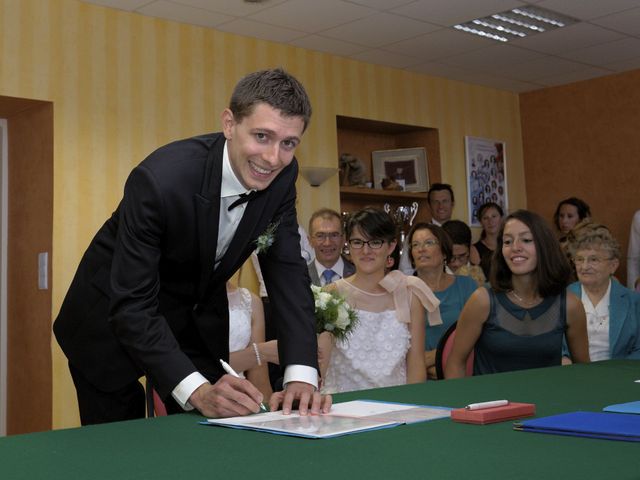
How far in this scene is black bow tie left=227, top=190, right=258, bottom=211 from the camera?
196 cm

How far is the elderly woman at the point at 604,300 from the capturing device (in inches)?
133

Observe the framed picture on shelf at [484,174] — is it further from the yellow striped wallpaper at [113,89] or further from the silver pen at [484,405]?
the silver pen at [484,405]

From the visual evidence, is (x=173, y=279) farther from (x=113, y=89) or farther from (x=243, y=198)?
(x=113, y=89)

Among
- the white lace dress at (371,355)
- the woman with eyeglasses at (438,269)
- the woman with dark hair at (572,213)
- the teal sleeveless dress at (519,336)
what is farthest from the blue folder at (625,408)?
the woman with dark hair at (572,213)

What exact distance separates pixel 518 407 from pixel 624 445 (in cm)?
32

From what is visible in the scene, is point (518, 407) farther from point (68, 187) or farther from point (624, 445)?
point (68, 187)

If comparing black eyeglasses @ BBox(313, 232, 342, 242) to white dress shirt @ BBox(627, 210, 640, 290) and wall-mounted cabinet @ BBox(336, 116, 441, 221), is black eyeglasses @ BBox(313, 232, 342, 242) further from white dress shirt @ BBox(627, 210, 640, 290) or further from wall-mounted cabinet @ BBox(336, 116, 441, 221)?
white dress shirt @ BBox(627, 210, 640, 290)

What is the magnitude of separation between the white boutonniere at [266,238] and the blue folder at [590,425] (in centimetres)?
79

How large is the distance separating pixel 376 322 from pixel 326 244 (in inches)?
58.5

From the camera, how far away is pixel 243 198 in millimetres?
1969

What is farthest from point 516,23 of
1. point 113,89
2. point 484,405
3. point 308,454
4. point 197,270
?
A: point 308,454

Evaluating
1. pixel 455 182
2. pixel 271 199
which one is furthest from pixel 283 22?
pixel 271 199

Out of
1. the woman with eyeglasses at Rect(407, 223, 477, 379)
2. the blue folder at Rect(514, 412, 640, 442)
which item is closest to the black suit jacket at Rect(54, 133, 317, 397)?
the blue folder at Rect(514, 412, 640, 442)

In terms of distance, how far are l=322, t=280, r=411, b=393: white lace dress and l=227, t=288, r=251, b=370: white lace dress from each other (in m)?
0.36
